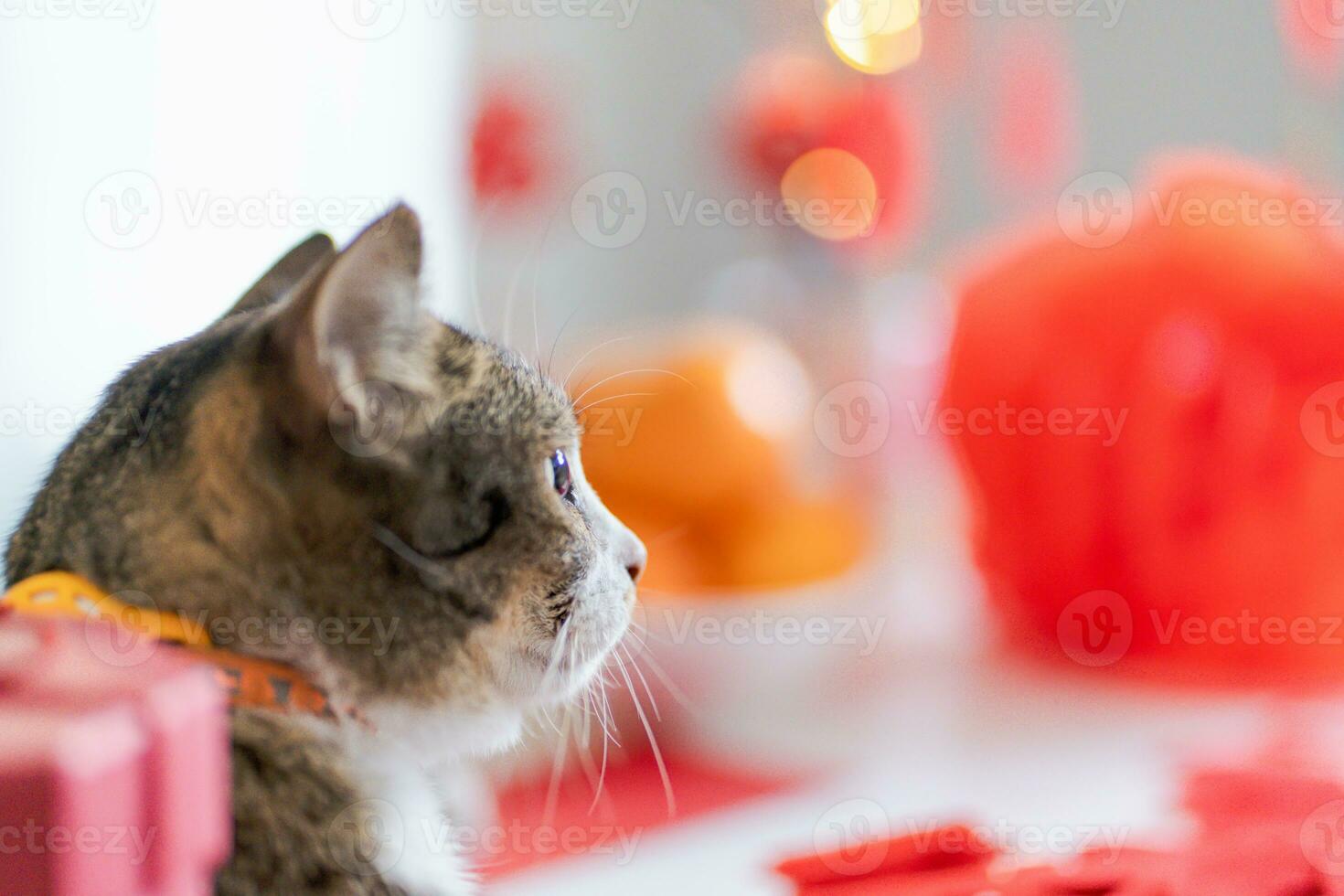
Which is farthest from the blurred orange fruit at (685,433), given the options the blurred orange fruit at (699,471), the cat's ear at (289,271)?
the cat's ear at (289,271)

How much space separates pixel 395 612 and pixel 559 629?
70 mm

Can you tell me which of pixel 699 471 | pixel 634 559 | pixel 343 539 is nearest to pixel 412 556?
pixel 343 539

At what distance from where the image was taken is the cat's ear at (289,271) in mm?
469

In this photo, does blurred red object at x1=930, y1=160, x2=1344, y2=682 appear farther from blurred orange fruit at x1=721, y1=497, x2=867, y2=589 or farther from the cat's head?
the cat's head

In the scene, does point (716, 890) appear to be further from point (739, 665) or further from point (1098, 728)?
point (1098, 728)

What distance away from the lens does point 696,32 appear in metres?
1.11

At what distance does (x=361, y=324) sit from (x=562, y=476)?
12cm

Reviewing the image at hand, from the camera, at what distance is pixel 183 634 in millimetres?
332

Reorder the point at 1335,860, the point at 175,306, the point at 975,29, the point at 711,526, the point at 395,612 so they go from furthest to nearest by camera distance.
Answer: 1. the point at 975,29
2. the point at 711,526
3. the point at 175,306
4. the point at 1335,860
5. the point at 395,612

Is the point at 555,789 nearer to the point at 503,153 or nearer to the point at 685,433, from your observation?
the point at 685,433

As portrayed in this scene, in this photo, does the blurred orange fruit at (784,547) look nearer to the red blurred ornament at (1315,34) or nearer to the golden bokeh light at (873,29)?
the golden bokeh light at (873,29)

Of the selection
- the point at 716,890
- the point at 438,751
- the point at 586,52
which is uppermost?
the point at 586,52

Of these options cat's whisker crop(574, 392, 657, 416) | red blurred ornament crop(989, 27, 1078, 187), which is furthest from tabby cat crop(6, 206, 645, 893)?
red blurred ornament crop(989, 27, 1078, 187)

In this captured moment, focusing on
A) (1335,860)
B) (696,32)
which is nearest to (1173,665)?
(1335,860)
